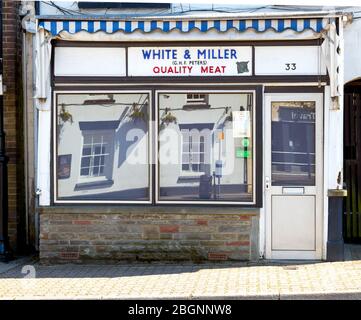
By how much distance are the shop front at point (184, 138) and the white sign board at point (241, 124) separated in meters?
0.02

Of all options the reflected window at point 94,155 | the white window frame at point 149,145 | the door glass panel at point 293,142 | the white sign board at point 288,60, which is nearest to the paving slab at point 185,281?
the white window frame at point 149,145

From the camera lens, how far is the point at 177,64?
903 cm

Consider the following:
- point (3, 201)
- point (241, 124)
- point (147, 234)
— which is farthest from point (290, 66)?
Answer: point (3, 201)

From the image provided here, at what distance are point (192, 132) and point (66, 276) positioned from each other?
2.80m

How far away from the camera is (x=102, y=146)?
30.8 ft

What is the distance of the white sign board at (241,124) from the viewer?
360 inches

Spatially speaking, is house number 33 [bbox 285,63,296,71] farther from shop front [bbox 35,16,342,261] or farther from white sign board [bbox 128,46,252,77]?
white sign board [bbox 128,46,252,77]

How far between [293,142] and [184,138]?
1621 millimetres

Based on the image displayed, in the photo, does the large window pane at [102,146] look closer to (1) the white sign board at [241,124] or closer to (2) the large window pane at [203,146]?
(2) the large window pane at [203,146]

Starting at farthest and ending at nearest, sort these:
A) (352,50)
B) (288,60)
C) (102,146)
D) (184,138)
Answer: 1. (352,50)
2. (102,146)
3. (184,138)
4. (288,60)

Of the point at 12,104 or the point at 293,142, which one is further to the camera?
the point at 12,104

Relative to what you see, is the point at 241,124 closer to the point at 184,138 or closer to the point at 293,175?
the point at 184,138

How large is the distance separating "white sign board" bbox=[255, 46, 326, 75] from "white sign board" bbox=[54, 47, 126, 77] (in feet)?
6.64

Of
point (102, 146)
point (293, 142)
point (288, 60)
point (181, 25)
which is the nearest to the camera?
point (181, 25)
